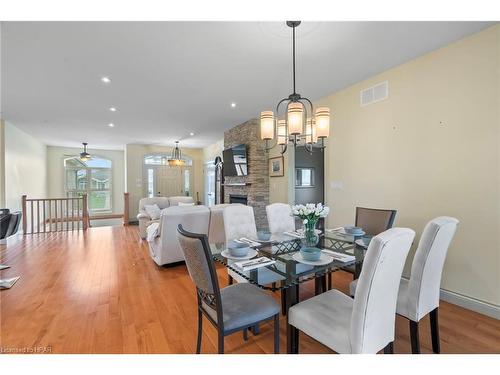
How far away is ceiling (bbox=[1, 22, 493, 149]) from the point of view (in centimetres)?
218

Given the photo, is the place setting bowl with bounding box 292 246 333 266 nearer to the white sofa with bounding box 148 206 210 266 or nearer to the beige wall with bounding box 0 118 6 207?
the white sofa with bounding box 148 206 210 266

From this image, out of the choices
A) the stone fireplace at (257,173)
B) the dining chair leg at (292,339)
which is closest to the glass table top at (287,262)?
the dining chair leg at (292,339)

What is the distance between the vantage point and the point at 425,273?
59.8 inches

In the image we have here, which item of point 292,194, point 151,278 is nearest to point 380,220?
point 292,194

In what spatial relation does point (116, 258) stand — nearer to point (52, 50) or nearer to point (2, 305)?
point (2, 305)

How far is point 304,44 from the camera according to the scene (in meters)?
2.42

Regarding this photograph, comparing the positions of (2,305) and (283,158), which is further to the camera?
(283,158)

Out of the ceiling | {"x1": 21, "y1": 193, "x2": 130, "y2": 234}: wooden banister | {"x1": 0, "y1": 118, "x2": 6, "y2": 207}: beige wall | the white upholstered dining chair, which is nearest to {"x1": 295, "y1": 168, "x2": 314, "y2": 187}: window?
the ceiling

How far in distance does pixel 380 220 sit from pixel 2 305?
13.7 feet

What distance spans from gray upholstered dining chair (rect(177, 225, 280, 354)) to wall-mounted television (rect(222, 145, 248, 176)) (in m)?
3.95

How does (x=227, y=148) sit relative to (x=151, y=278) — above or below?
above

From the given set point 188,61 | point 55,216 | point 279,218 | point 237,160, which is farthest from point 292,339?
point 55,216

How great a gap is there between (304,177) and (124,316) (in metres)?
3.57
